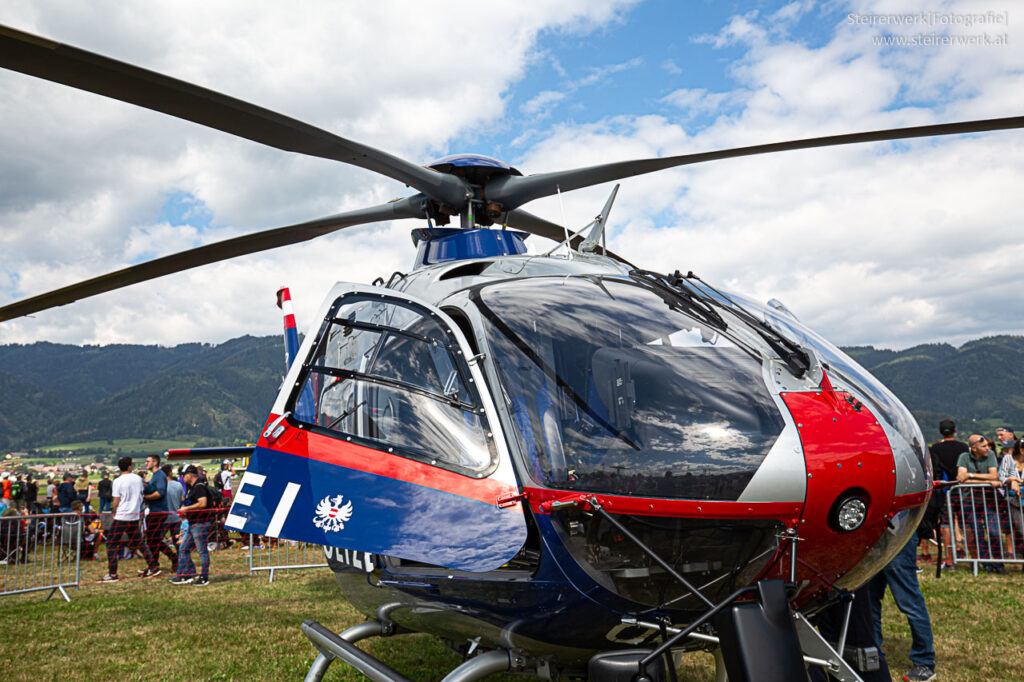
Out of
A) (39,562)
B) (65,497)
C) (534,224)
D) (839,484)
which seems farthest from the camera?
(65,497)

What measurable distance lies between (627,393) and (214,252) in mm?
4355

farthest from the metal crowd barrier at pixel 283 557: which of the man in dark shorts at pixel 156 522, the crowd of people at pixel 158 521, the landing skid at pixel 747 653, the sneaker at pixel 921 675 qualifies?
the landing skid at pixel 747 653

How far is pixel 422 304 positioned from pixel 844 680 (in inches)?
96.8

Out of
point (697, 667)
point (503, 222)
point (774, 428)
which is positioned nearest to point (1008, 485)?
point (697, 667)

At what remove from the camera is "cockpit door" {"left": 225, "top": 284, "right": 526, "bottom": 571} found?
9.95ft

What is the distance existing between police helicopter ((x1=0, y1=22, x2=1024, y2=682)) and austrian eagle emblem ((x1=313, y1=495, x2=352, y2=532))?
0.01 meters

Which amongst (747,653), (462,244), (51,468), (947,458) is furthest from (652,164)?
(51,468)

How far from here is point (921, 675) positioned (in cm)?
567

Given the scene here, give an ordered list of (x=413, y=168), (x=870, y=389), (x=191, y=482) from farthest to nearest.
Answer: (x=191, y=482), (x=413, y=168), (x=870, y=389)

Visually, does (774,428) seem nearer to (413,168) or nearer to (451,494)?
(451,494)

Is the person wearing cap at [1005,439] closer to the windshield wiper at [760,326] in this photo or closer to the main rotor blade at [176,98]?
the windshield wiper at [760,326]

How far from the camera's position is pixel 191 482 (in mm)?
14336

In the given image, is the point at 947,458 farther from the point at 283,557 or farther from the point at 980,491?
the point at 283,557

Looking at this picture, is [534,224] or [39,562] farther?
[39,562]
